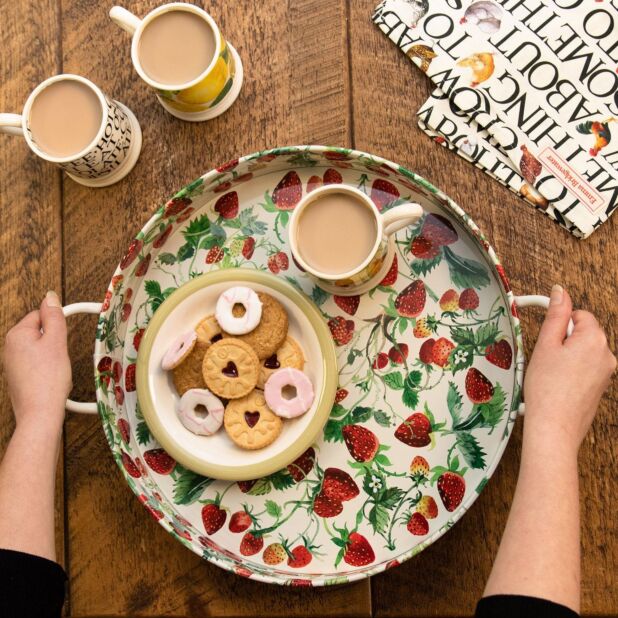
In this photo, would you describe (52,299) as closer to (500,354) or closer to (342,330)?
(342,330)

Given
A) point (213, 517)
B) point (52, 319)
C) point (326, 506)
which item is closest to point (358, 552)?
point (326, 506)

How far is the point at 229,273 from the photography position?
3.05 feet

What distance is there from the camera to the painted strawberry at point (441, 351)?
93cm

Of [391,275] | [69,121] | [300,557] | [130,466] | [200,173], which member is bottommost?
[300,557]

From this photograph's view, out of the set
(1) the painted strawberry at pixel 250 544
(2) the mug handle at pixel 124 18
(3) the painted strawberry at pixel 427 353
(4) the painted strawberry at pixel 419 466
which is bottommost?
(1) the painted strawberry at pixel 250 544

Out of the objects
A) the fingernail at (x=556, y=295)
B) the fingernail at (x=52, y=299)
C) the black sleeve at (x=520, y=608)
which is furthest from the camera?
the fingernail at (x=52, y=299)

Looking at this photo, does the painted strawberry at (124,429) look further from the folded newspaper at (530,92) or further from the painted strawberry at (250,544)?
the folded newspaper at (530,92)

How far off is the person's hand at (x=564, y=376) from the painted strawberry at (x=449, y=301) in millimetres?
110

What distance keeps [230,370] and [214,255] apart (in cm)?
16

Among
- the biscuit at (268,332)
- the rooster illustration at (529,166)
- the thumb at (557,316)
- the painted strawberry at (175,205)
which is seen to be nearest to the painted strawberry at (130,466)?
the biscuit at (268,332)

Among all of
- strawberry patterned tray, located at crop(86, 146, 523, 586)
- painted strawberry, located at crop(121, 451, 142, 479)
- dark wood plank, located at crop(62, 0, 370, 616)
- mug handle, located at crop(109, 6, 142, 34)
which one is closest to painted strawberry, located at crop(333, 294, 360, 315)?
strawberry patterned tray, located at crop(86, 146, 523, 586)

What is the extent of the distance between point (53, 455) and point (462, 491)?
1.71ft

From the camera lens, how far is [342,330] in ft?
3.11

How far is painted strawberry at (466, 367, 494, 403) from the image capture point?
0.91 m
